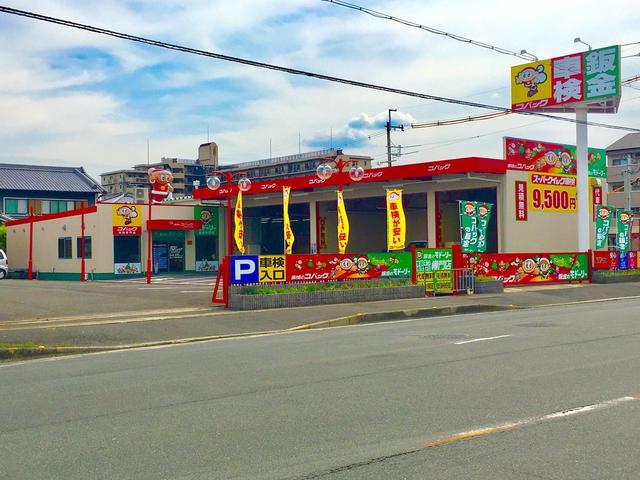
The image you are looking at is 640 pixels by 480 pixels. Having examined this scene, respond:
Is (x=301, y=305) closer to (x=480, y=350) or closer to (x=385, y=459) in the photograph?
(x=480, y=350)

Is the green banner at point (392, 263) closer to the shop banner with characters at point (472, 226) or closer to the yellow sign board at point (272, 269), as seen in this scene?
the yellow sign board at point (272, 269)

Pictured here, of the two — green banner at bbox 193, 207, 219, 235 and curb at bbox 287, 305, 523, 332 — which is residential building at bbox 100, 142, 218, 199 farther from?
curb at bbox 287, 305, 523, 332

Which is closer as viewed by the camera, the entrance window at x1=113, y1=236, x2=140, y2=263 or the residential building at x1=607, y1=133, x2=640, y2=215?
the entrance window at x1=113, y1=236, x2=140, y2=263

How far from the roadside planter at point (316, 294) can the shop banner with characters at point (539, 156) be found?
17.4 metres

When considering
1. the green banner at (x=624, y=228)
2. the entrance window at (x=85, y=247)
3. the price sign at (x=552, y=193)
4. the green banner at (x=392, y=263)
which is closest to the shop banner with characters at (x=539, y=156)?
the price sign at (x=552, y=193)

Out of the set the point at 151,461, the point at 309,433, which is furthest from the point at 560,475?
the point at 151,461

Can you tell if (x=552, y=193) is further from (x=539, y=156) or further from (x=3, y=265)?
(x=3, y=265)

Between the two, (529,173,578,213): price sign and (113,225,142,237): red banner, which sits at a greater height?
(529,173,578,213): price sign

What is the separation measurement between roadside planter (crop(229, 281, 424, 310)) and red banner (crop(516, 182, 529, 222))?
16.7 m

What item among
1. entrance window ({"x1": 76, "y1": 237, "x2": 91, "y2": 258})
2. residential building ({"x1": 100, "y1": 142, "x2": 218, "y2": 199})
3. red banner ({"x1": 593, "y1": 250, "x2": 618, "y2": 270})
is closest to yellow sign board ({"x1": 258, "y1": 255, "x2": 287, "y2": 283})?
red banner ({"x1": 593, "y1": 250, "x2": 618, "y2": 270})

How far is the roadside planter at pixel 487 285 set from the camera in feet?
88.8

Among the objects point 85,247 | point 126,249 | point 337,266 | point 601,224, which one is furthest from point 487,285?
point 85,247

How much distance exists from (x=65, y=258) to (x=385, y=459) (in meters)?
45.3

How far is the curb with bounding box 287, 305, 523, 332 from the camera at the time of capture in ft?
59.5
